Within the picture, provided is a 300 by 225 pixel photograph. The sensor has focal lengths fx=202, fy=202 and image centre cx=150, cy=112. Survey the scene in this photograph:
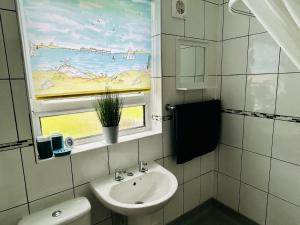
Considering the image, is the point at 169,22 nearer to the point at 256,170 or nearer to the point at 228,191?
the point at 256,170

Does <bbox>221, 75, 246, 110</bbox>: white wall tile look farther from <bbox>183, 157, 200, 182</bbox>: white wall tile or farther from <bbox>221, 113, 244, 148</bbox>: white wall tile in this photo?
<bbox>183, 157, 200, 182</bbox>: white wall tile

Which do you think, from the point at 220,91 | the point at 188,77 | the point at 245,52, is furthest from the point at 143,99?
the point at 245,52

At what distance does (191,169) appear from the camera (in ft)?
5.55

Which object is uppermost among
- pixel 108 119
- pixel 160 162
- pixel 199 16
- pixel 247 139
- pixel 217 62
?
pixel 199 16

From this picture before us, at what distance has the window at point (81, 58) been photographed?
106cm

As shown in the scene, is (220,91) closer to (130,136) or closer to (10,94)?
(130,136)

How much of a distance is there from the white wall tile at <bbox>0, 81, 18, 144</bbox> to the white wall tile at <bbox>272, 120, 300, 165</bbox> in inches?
61.7

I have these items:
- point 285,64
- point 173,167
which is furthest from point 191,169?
point 285,64

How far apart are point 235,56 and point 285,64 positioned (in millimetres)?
363

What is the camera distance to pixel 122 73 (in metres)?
1.35

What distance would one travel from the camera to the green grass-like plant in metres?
1.17

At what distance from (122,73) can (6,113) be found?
691 millimetres

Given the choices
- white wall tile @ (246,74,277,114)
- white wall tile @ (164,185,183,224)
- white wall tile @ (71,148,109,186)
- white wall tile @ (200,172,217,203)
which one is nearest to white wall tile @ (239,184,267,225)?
white wall tile @ (200,172,217,203)

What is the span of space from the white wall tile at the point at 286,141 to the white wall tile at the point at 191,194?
0.66 metres
